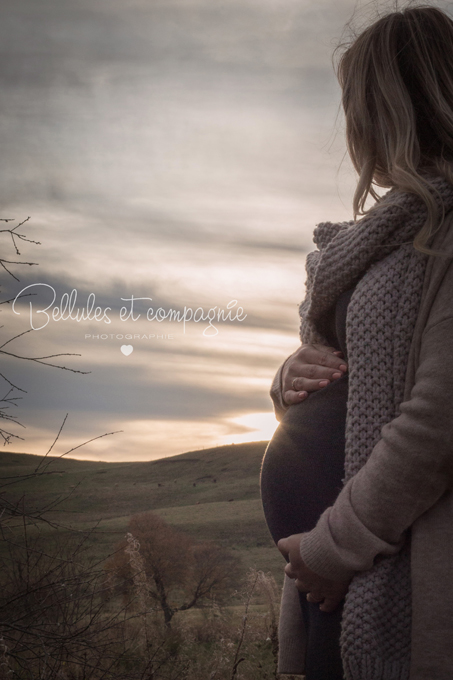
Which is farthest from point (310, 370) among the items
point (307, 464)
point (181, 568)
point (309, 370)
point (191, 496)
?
point (191, 496)

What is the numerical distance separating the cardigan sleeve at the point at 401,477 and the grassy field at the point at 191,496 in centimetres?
779

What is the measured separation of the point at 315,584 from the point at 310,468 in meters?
0.30

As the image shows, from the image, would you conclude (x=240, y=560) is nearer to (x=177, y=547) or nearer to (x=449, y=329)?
(x=177, y=547)

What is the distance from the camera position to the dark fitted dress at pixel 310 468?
48.8 inches

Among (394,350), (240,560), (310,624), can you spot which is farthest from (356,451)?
(240,560)

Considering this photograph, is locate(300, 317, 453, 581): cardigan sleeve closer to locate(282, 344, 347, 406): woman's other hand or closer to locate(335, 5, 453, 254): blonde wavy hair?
locate(282, 344, 347, 406): woman's other hand

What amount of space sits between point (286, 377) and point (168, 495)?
16.8m

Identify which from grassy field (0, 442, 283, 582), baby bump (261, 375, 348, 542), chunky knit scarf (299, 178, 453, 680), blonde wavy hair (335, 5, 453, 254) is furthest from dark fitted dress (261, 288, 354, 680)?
grassy field (0, 442, 283, 582)

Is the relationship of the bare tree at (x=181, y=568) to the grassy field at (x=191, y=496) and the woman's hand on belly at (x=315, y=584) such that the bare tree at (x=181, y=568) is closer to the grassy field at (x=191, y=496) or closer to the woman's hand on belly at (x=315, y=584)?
the grassy field at (x=191, y=496)

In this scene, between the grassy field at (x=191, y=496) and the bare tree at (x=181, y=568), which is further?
the grassy field at (x=191, y=496)

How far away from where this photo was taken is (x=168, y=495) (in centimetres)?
1716

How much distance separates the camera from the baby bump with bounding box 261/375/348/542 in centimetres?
126

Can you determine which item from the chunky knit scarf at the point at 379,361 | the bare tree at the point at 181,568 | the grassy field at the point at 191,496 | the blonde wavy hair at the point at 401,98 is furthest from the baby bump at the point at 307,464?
the grassy field at the point at 191,496

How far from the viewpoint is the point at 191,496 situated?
53.8 ft
